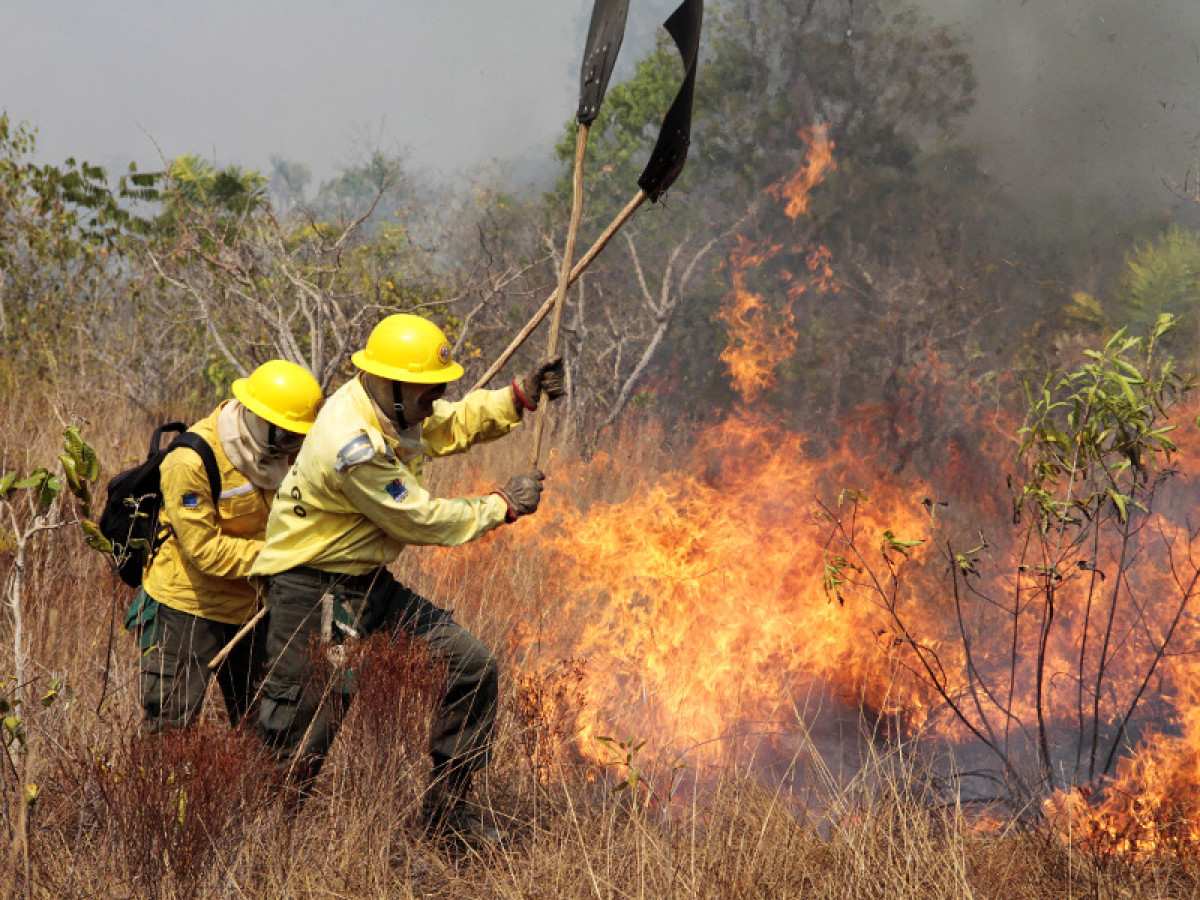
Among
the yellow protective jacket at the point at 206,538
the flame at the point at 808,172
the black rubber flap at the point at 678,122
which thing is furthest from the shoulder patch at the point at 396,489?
the flame at the point at 808,172

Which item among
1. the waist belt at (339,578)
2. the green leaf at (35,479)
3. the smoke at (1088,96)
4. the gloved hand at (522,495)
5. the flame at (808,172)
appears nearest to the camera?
the green leaf at (35,479)

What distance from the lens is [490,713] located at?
375 centimetres

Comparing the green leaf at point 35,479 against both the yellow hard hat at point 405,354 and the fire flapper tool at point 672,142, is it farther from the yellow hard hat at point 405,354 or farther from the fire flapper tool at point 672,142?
the fire flapper tool at point 672,142

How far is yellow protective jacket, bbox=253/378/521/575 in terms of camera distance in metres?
3.47

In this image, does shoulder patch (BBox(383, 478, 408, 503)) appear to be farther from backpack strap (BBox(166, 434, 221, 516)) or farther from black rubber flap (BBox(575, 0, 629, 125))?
black rubber flap (BBox(575, 0, 629, 125))

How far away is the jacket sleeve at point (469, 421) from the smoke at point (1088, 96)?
7.04 metres

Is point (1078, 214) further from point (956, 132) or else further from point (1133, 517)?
point (1133, 517)

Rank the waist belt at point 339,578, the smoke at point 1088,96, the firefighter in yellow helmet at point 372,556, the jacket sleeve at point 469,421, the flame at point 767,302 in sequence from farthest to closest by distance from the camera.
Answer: the flame at point 767,302 → the smoke at point 1088,96 → the jacket sleeve at point 469,421 → the waist belt at point 339,578 → the firefighter in yellow helmet at point 372,556

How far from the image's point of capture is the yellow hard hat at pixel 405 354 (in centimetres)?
368

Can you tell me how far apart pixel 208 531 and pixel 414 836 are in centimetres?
129

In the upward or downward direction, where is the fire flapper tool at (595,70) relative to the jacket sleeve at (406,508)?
upward

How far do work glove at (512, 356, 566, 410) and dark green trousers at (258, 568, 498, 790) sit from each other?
3.10 feet

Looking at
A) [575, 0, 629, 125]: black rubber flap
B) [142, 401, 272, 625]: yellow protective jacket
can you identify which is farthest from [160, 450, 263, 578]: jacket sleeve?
[575, 0, 629, 125]: black rubber flap

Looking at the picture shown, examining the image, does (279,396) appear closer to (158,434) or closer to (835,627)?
(158,434)
